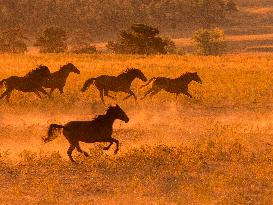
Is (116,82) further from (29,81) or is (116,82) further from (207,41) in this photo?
(207,41)

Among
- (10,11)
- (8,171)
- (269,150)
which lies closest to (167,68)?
(269,150)

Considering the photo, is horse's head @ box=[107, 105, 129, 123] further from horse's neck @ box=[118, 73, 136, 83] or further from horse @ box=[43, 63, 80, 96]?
horse @ box=[43, 63, 80, 96]

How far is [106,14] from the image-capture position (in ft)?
361

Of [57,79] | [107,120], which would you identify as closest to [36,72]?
[57,79]

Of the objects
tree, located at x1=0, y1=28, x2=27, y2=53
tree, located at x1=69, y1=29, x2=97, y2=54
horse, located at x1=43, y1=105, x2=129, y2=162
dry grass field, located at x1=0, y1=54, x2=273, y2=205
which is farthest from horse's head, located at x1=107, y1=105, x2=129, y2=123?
tree, located at x1=69, y1=29, x2=97, y2=54

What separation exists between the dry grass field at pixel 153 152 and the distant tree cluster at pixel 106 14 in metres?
78.7

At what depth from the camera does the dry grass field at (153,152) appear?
10953mm

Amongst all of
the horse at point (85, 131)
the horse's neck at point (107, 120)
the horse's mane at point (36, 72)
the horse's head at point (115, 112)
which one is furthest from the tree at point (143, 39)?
the horse at point (85, 131)

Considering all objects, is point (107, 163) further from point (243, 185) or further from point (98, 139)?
point (243, 185)

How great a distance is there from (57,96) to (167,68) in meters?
13.8

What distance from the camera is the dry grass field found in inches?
431

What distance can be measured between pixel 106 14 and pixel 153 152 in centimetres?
9922

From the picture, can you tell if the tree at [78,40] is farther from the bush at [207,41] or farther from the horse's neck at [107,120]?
the horse's neck at [107,120]

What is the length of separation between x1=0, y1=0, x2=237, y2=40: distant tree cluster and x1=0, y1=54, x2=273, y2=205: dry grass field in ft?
258
